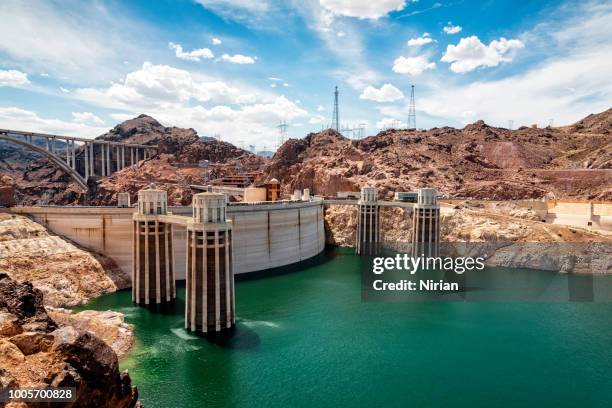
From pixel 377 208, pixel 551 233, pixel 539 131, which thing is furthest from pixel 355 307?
pixel 539 131

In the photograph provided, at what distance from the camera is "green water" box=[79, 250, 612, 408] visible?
30.4m

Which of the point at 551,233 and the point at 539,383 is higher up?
the point at 551,233

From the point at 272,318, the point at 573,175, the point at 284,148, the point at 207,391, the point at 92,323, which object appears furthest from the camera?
the point at 284,148

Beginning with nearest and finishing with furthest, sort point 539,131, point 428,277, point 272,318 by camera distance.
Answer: point 272,318 → point 428,277 → point 539,131

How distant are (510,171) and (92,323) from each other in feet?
349

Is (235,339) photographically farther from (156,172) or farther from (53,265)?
(156,172)

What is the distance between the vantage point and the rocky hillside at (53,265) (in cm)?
4803

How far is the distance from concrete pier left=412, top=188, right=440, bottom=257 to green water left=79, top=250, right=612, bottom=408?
66.3ft

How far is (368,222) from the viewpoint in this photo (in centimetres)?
8288

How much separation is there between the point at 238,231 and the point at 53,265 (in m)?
24.6

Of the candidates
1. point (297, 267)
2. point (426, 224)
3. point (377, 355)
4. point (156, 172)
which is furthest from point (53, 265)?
point (156, 172)

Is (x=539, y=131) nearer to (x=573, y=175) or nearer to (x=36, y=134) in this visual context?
(x=573, y=175)

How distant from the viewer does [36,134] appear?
371 ft

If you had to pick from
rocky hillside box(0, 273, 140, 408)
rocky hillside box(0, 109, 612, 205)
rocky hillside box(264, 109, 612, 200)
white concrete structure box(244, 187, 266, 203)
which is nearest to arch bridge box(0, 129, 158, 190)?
rocky hillside box(0, 109, 612, 205)
